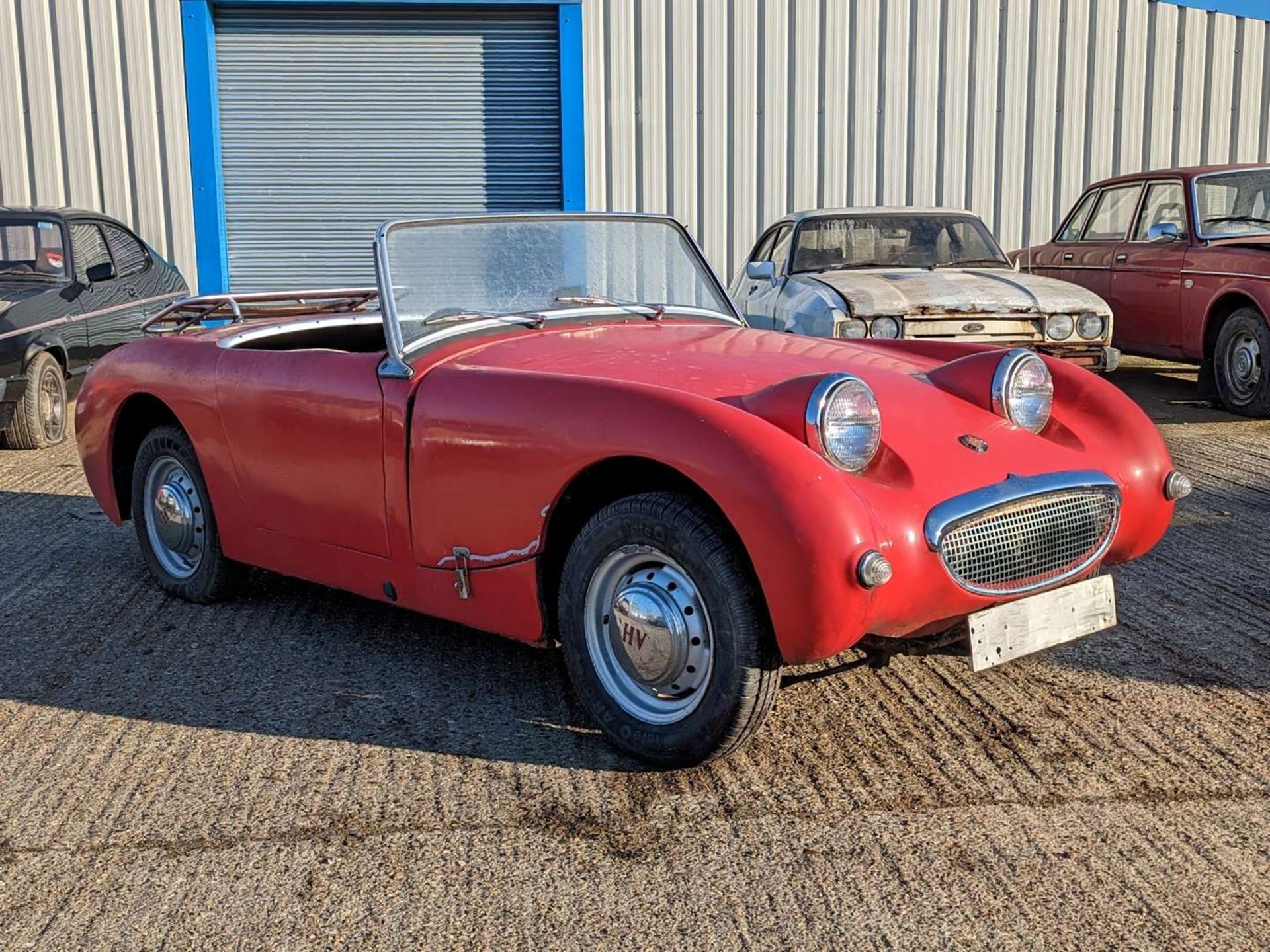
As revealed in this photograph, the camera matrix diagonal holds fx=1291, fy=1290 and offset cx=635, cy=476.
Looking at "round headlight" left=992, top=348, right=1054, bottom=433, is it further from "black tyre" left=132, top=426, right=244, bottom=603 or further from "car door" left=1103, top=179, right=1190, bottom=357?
"car door" left=1103, top=179, right=1190, bottom=357

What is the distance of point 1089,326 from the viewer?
7926 mm

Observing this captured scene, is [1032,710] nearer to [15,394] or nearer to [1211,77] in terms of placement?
[15,394]

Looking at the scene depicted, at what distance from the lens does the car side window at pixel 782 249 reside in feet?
29.4

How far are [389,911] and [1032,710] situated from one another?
1.90 m

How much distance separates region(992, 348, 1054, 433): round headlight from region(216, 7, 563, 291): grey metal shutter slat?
973cm

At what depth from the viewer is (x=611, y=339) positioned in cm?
399

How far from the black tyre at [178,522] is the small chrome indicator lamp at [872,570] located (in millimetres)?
2657

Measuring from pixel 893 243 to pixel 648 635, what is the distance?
6282mm

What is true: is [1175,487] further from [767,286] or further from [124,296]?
[124,296]

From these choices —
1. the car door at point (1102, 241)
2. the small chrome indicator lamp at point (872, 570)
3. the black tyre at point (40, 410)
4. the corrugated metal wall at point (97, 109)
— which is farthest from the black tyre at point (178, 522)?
the corrugated metal wall at point (97, 109)

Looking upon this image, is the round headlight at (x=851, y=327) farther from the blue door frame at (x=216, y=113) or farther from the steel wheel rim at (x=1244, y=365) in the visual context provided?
the blue door frame at (x=216, y=113)

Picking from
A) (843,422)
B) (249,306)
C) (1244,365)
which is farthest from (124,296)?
(1244,365)

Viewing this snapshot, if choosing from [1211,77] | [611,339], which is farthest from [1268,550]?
[1211,77]

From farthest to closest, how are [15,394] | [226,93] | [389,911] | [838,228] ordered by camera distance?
[226,93]
[838,228]
[15,394]
[389,911]
